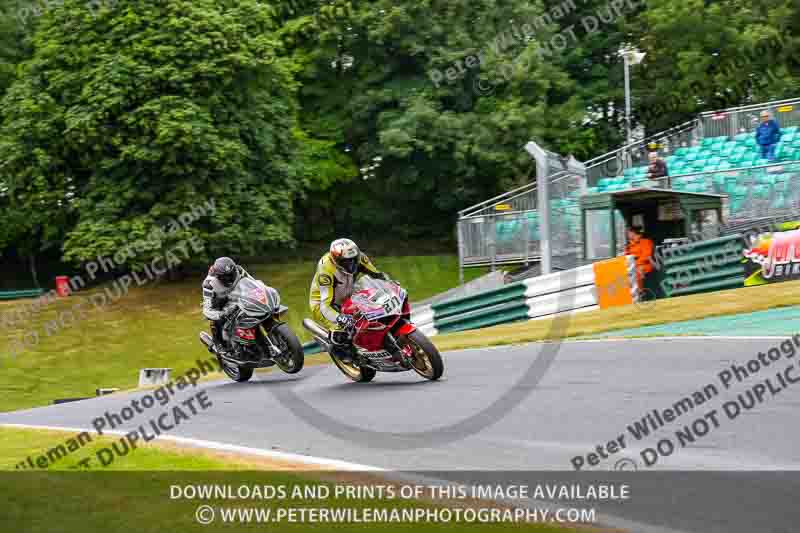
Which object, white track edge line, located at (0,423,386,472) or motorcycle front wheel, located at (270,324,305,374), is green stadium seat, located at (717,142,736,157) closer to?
motorcycle front wheel, located at (270,324,305,374)

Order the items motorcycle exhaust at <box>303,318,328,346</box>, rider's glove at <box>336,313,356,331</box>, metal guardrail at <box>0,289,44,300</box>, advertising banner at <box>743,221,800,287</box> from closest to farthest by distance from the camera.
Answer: rider's glove at <box>336,313,356,331</box> → motorcycle exhaust at <box>303,318,328,346</box> → advertising banner at <box>743,221,800,287</box> → metal guardrail at <box>0,289,44,300</box>

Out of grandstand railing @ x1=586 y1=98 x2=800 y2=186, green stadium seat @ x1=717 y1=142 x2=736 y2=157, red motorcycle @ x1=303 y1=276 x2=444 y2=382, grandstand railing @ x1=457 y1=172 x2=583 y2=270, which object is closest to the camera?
red motorcycle @ x1=303 y1=276 x2=444 y2=382

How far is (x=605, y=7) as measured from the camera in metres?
41.2

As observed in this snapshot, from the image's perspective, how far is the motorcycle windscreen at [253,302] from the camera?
42.9 ft

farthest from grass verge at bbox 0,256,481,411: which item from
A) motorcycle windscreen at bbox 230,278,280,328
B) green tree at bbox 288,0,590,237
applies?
motorcycle windscreen at bbox 230,278,280,328

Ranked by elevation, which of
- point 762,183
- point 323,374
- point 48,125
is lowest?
point 323,374

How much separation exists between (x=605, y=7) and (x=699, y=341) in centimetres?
3140

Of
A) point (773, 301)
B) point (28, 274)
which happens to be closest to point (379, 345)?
point (773, 301)

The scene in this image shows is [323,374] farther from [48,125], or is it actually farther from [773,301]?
[48,125]

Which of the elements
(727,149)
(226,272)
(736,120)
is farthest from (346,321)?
(736,120)

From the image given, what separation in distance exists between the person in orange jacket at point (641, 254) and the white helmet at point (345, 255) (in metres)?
9.10

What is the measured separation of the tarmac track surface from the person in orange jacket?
5.90 meters

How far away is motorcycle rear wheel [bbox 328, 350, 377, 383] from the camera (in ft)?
38.6

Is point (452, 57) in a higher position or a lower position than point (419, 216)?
higher
